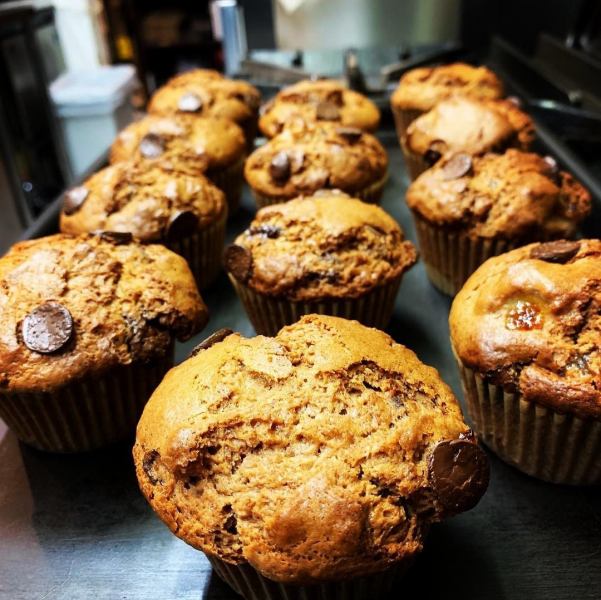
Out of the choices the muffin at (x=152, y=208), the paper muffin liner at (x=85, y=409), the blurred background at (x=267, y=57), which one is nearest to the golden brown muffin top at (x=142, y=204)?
the muffin at (x=152, y=208)

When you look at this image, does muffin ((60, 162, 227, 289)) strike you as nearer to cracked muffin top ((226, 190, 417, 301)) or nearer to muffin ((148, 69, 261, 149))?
cracked muffin top ((226, 190, 417, 301))

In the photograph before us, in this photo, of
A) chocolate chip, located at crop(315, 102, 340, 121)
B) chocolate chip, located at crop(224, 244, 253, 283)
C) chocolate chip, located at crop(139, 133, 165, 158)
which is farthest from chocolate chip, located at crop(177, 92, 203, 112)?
chocolate chip, located at crop(224, 244, 253, 283)

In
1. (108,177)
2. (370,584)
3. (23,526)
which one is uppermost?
(108,177)

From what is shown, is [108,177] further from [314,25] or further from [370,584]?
[314,25]

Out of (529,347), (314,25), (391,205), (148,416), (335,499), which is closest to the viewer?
(335,499)

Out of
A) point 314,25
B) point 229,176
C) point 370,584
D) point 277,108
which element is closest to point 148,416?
point 370,584

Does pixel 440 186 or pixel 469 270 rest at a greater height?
pixel 440 186

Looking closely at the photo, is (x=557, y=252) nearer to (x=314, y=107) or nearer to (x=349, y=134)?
(x=349, y=134)
